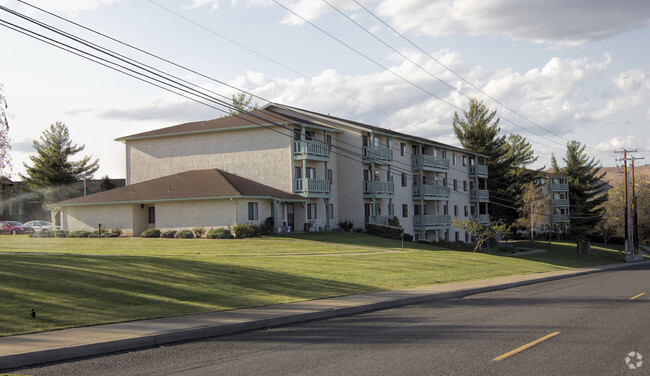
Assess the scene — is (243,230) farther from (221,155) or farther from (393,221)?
(393,221)

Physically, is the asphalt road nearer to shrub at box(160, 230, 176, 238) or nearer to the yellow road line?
the yellow road line

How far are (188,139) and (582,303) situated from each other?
38587mm

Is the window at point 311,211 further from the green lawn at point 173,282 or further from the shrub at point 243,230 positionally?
the green lawn at point 173,282

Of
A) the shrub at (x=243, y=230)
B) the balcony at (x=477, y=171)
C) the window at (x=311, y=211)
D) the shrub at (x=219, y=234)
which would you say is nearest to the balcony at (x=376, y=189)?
the window at (x=311, y=211)

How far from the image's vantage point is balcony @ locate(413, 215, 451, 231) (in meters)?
56.6

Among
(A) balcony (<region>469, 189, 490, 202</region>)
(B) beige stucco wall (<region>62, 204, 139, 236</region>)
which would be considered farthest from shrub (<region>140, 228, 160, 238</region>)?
(A) balcony (<region>469, 189, 490, 202</region>)

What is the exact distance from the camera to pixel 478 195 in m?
68.2

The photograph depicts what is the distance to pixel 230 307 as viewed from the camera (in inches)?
536

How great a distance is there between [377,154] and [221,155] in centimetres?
1335

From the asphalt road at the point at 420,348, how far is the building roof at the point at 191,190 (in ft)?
90.3

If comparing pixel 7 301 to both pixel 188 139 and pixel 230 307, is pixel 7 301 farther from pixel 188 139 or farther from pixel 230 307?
pixel 188 139

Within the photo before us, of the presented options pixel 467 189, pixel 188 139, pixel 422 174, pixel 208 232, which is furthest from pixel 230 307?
pixel 467 189

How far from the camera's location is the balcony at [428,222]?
186ft

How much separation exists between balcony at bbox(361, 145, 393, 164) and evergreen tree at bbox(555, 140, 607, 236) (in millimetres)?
45957
